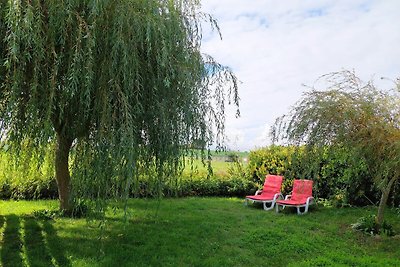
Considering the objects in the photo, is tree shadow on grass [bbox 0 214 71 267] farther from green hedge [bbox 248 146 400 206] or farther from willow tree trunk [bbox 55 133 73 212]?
green hedge [bbox 248 146 400 206]

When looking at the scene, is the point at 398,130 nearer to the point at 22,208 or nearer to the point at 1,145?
the point at 1,145

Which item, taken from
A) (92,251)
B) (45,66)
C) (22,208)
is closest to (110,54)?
(45,66)

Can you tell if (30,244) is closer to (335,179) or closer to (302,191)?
(302,191)

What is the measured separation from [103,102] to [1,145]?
77.5 inches

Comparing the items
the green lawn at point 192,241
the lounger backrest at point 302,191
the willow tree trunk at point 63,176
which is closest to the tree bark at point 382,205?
the green lawn at point 192,241

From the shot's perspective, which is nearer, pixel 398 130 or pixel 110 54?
pixel 110 54

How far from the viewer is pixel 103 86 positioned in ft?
15.0

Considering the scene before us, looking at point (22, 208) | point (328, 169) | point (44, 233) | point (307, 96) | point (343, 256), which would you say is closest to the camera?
point (343, 256)

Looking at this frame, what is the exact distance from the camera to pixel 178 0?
18.7ft

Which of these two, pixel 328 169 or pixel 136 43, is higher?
pixel 136 43

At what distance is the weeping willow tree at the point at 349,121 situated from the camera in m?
6.73

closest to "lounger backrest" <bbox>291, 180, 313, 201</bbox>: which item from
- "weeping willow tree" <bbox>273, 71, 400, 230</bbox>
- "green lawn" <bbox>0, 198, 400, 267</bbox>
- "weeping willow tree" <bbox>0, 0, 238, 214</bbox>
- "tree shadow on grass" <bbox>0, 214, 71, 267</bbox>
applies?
"green lawn" <bbox>0, 198, 400, 267</bbox>

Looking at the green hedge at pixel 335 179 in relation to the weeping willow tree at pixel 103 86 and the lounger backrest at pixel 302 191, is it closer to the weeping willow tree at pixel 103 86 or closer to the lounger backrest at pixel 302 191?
the lounger backrest at pixel 302 191

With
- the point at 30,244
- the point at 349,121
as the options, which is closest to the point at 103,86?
the point at 30,244
